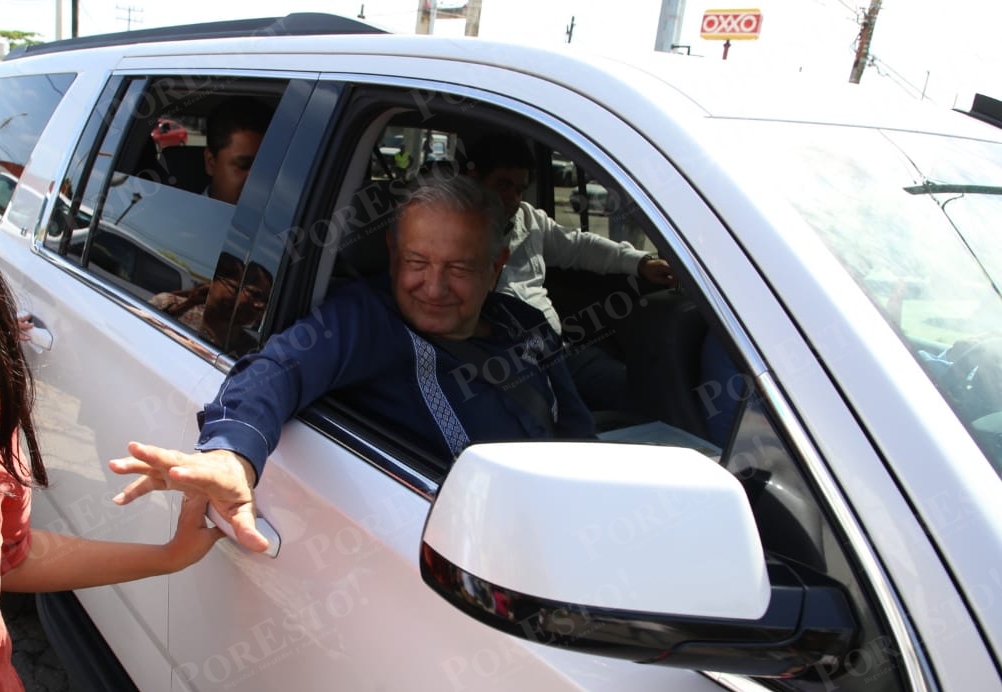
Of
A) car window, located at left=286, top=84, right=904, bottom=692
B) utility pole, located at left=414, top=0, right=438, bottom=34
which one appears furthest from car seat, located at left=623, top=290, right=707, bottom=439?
utility pole, located at left=414, top=0, right=438, bottom=34

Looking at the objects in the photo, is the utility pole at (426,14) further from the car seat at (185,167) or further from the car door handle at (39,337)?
the car door handle at (39,337)

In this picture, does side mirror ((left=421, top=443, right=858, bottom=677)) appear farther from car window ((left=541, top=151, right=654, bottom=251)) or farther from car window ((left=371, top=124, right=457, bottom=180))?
car window ((left=541, top=151, right=654, bottom=251))

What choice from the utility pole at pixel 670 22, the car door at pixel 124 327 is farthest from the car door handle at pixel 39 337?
the utility pole at pixel 670 22

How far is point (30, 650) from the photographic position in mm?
2635

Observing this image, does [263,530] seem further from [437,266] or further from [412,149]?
[412,149]

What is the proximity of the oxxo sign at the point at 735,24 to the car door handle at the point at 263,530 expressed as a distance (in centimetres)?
1491

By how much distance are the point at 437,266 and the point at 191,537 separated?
72cm

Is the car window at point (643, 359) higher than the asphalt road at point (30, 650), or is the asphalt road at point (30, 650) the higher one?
the car window at point (643, 359)

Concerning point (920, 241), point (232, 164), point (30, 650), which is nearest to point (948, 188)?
point (920, 241)

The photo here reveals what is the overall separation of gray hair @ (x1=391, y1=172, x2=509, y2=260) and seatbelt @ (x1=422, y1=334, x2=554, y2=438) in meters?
0.23

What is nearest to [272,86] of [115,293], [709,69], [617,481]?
[115,293]

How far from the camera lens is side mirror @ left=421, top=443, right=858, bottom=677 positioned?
766 millimetres

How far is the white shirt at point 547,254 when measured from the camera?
3.25m

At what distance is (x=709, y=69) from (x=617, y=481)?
726 mm
